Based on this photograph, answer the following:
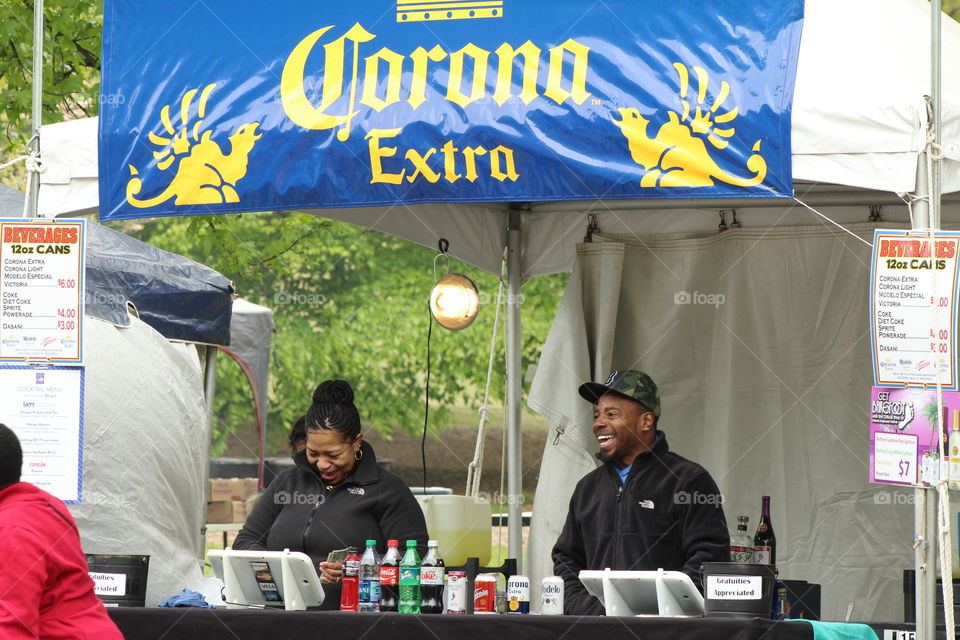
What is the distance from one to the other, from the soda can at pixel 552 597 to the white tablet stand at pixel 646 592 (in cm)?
11

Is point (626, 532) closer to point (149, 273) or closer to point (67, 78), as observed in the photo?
point (149, 273)

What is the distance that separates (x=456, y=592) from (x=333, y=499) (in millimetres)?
1096

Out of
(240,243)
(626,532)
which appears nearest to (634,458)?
(626,532)

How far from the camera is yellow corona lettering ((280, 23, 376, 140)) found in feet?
14.6

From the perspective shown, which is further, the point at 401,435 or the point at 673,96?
the point at 401,435

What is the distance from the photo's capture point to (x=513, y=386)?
21.5 feet

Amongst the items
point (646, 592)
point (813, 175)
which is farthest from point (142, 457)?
point (813, 175)

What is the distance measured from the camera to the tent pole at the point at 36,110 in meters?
4.37

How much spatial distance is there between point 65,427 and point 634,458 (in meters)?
2.18

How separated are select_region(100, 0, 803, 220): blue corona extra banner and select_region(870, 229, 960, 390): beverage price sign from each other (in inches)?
15.6

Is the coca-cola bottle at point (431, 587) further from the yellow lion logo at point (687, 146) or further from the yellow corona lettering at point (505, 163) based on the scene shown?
the yellow lion logo at point (687, 146)

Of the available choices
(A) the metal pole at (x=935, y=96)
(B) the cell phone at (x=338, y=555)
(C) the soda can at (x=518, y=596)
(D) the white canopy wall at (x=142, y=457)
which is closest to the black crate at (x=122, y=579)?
(B) the cell phone at (x=338, y=555)

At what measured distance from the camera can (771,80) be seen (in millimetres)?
4156

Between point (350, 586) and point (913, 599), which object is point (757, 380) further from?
point (350, 586)
